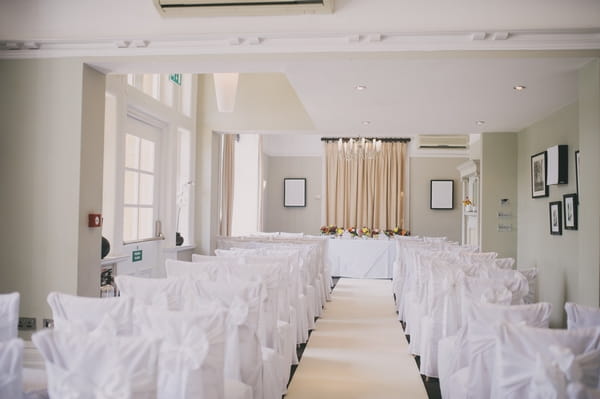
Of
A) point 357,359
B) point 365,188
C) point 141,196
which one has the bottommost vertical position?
point 357,359

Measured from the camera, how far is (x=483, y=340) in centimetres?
248

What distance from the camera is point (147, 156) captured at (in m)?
6.31

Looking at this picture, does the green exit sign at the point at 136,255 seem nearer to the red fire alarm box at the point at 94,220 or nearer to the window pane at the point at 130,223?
the window pane at the point at 130,223

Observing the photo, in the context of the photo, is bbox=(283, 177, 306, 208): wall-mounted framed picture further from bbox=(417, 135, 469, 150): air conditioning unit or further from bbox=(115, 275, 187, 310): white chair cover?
bbox=(115, 275, 187, 310): white chair cover

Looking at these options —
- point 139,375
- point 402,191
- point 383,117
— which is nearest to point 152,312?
point 139,375

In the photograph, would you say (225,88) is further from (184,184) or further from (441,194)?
(441,194)

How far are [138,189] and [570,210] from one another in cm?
492

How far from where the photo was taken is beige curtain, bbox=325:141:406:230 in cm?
1312

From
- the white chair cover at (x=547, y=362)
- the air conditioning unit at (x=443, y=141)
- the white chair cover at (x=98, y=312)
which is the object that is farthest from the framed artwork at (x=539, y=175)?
the air conditioning unit at (x=443, y=141)

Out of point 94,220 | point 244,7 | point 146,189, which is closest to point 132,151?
point 146,189

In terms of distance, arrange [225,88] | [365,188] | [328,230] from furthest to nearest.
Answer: [365,188], [328,230], [225,88]

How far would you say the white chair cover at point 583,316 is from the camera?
2590mm

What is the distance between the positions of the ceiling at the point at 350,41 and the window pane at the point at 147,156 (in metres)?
1.90

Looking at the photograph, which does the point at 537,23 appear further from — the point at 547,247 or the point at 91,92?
the point at 91,92
